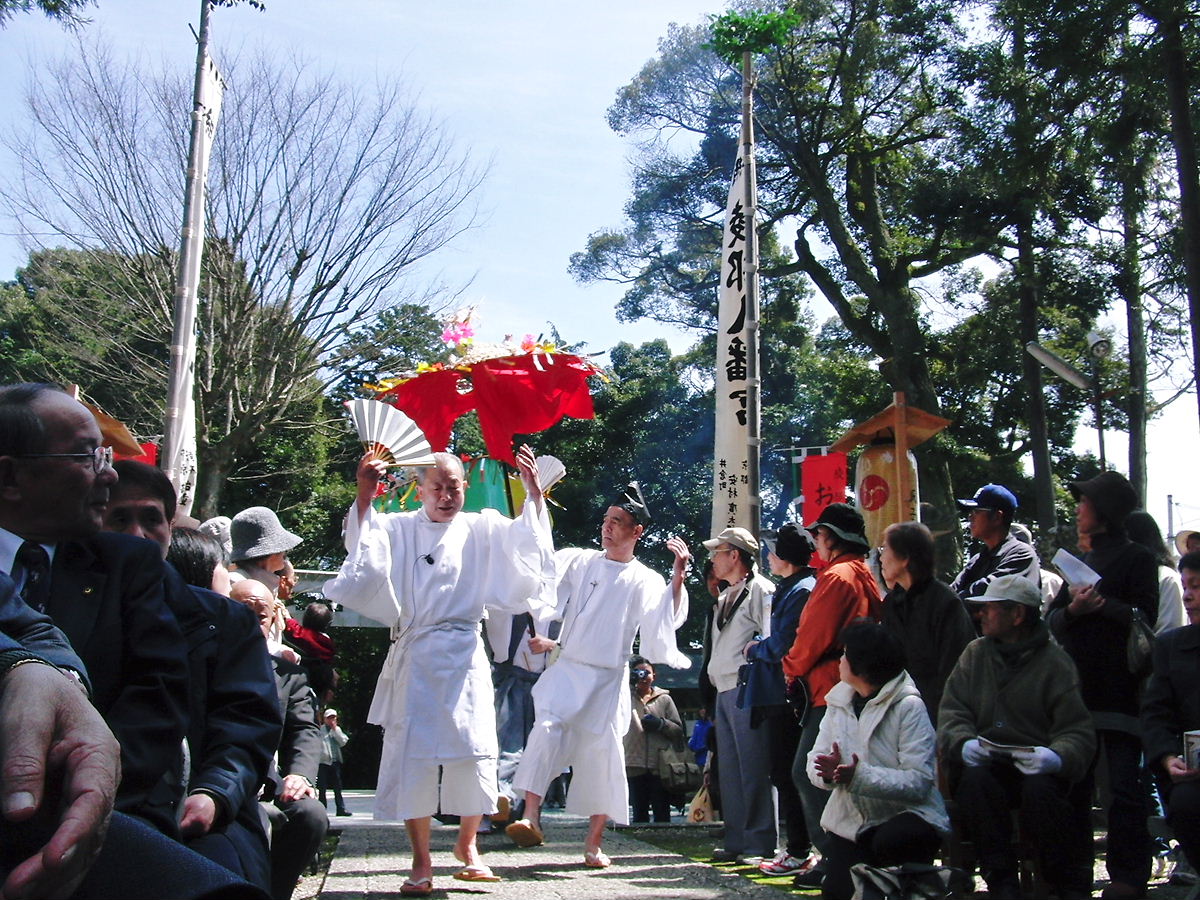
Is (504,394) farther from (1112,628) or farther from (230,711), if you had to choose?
(230,711)

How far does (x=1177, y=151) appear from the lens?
9281 mm

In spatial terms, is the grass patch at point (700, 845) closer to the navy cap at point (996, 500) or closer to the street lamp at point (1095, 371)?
the navy cap at point (996, 500)

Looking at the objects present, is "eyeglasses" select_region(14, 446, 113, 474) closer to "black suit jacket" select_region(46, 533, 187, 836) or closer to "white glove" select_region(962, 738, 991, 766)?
"black suit jacket" select_region(46, 533, 187, 836)

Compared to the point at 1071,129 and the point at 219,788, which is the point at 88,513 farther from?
the point at 1071,129

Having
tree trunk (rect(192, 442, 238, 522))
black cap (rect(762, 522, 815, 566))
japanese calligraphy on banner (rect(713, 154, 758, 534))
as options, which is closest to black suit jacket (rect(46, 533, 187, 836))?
black cap (rect(762, 522, 815, 566))

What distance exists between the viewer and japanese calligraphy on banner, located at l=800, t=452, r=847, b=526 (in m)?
14.6

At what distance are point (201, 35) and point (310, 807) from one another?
9957mm

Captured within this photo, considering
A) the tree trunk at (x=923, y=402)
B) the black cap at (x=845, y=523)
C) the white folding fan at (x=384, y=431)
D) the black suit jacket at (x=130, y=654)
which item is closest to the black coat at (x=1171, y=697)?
the black cap at (x=845, y=523)

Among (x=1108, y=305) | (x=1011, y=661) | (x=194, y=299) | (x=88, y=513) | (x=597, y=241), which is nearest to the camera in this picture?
(x=88, y=513)

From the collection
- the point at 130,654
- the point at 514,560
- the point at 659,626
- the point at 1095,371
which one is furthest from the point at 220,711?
the point at 1095,371

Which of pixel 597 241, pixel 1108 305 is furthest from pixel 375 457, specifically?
pixel 597 241

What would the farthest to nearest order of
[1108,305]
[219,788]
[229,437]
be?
[1108,305]
[229,437]
[219,788]

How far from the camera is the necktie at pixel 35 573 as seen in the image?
8.13ft

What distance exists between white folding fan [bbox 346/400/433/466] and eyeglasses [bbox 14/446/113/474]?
3.98 meters
